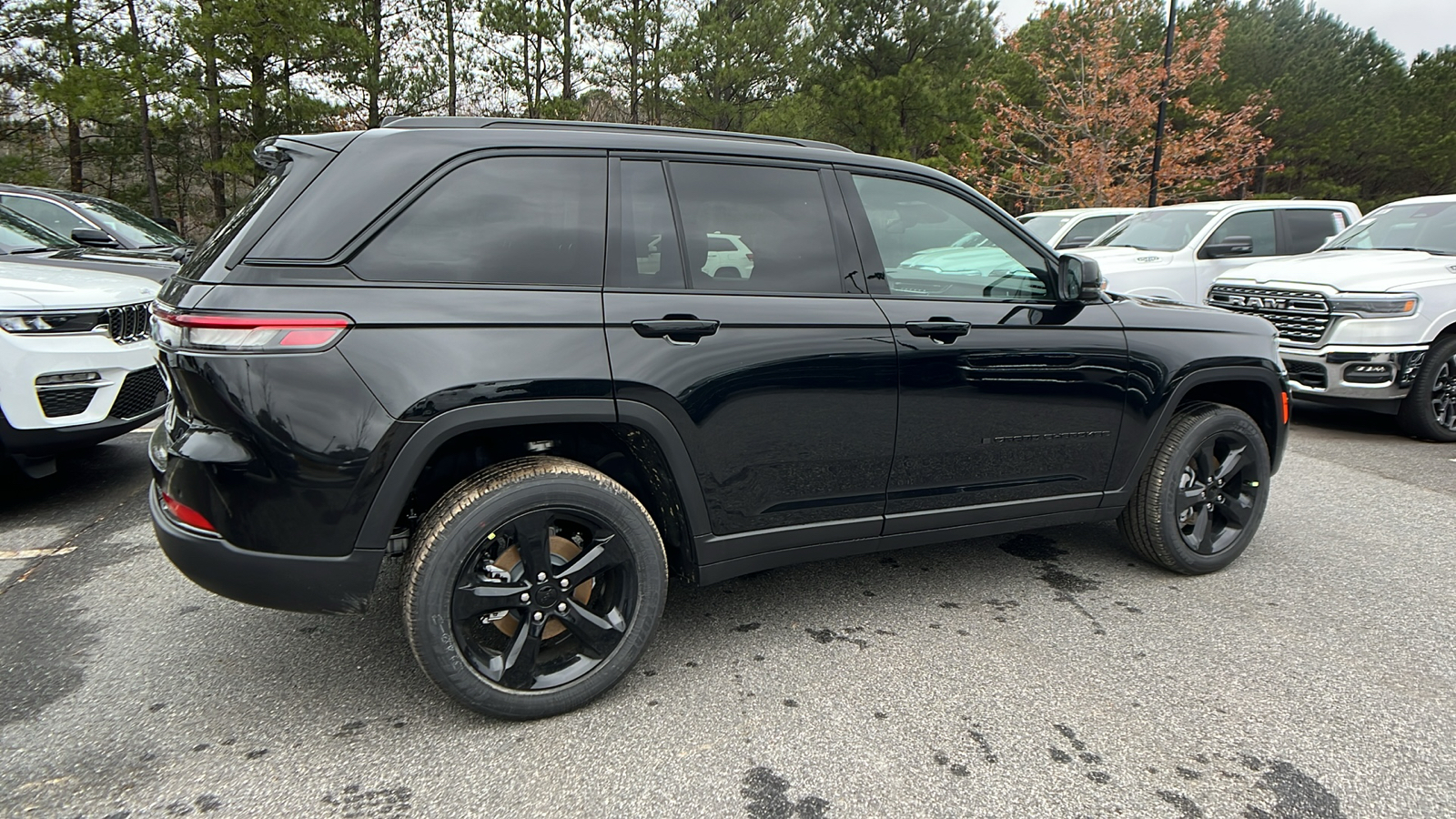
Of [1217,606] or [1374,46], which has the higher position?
[1374,46]

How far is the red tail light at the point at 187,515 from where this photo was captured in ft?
7.72

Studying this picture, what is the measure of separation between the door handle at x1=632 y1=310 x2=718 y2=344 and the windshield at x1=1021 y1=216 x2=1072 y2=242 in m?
11.0

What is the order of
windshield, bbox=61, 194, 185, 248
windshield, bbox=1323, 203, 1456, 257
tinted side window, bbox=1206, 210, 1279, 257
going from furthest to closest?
tinted side window, bbox=1206, 210, 1279, 257 < windshield, bbox=61, 194, 185, 248 < windshield, bbox=1323, 203, 1456, 257

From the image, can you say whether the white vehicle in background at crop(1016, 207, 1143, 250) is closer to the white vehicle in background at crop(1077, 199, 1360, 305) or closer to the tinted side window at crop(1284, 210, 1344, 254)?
the white vehicle in background at crop(1077, 199, 1360, 305)

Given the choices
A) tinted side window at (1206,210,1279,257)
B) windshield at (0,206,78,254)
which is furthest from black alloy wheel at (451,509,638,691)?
tinted side window at (1206,210,1279,257)

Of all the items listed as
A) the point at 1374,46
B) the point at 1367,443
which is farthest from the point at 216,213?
the point at 1374,46

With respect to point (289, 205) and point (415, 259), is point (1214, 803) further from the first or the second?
point (289, 205)

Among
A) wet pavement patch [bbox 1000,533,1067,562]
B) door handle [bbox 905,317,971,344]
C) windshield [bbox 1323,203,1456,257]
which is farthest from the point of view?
windshield [bbox 1323,203,1456,257]

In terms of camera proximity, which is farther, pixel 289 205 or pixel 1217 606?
pixel 1217 606

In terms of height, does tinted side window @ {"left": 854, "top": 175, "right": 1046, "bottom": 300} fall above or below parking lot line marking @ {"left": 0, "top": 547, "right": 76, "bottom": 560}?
above

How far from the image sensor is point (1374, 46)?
34844mm

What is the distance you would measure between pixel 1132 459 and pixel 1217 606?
2.22 ft

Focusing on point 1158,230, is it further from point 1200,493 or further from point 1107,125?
point 1107,125

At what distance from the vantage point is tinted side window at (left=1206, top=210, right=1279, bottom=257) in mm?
9086
